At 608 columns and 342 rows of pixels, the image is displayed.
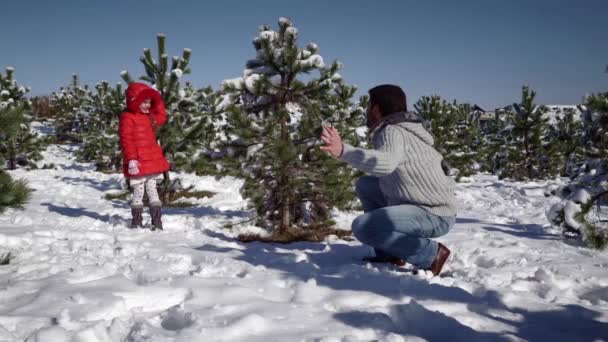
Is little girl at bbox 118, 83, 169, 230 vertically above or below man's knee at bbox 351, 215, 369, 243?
above

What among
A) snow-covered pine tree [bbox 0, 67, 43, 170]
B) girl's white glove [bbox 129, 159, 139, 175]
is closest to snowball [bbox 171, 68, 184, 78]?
girl's white glove [bbox 129, 159, 139, 175]

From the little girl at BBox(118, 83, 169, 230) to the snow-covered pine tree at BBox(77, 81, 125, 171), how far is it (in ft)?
11.7

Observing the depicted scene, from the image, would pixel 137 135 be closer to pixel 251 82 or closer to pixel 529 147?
pixel 251 82

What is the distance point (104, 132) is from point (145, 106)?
622cm

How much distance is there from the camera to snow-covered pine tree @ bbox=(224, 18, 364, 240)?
4578 mm

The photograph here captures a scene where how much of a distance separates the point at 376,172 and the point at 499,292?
1149 millimetres

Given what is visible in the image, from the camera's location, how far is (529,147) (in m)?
19.7

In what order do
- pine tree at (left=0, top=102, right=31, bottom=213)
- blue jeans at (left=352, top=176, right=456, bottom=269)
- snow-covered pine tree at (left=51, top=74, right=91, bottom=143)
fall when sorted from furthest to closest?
snow-covered pine tree at (left=51, top=74, right=91, bottom=143) → blue jeans at (left=352, top=176, right=456, bottom=269) → pine tree at (left=0, top=102, right=31, bottom=213)

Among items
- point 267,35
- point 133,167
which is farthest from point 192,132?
point 267,35

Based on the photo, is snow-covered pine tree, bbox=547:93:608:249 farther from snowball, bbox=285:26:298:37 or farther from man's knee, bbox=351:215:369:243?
snowball, bbox=285:26:298:37

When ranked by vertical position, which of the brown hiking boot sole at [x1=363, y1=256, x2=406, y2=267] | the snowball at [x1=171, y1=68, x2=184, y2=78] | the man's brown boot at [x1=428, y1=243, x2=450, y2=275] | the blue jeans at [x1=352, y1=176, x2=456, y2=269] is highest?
the snowball at [x1=171, y1=68, x2=184, y2=78]

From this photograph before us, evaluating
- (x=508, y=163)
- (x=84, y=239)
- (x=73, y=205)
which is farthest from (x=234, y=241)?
(x=508, y=163)

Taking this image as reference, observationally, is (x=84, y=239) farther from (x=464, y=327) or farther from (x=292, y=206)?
(x=464, y=327)

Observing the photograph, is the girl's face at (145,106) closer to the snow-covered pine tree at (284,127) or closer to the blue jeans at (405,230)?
the snow-covered pine tree at (284,127)
